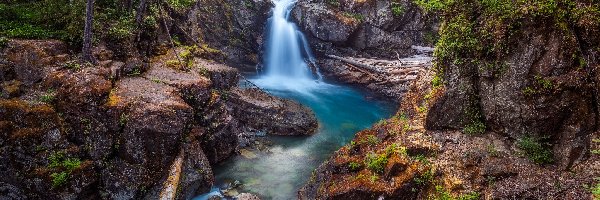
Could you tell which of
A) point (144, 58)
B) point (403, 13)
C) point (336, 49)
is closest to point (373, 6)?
point (403, 13)

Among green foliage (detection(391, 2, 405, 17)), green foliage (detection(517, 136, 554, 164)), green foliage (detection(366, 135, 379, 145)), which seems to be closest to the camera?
green foliage (detection(517, 136, 554, 164))

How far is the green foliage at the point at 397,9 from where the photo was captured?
2620cm

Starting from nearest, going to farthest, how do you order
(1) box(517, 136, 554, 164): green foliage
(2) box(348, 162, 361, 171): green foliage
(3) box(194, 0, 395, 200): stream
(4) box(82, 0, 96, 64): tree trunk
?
(1) box(517, 136, 554, 164): green foliage → (2) box(348, 162, 361, 171): green foliage → (4) box(82, 0, 96, 64): tree trunk → (3) box(194, 0, 395, 200): stream

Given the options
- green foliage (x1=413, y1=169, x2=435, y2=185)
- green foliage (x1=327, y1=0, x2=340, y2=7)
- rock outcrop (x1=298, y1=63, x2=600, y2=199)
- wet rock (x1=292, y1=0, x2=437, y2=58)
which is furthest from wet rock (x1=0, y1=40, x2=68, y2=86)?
green foliage (x1=327, y1=0, x2=340, y2=7)

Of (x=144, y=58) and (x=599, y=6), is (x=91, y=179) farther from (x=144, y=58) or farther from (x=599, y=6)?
(x=599, y=6)

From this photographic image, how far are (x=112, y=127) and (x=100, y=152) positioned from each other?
2.47ft

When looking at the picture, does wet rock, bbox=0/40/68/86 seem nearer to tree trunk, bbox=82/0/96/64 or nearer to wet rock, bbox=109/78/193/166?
tree trunk, bbox=82/0/96/64

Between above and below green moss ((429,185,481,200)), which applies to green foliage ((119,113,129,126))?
above

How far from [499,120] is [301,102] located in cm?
1401

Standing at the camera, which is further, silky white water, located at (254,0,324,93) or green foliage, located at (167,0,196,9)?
silky white water, located at (254,0,324,93)

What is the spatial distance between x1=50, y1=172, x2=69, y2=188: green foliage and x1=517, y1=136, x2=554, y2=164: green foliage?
37.5 ft

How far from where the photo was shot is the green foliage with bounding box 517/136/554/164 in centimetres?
866

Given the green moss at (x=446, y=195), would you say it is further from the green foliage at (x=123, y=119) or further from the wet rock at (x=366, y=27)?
the wet rock at (x=366, y=27)

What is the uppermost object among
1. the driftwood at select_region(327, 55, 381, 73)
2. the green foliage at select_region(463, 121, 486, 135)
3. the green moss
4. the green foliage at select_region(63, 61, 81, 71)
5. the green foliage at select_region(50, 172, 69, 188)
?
the green foliage at select_region(63, 61, 81, 71)
